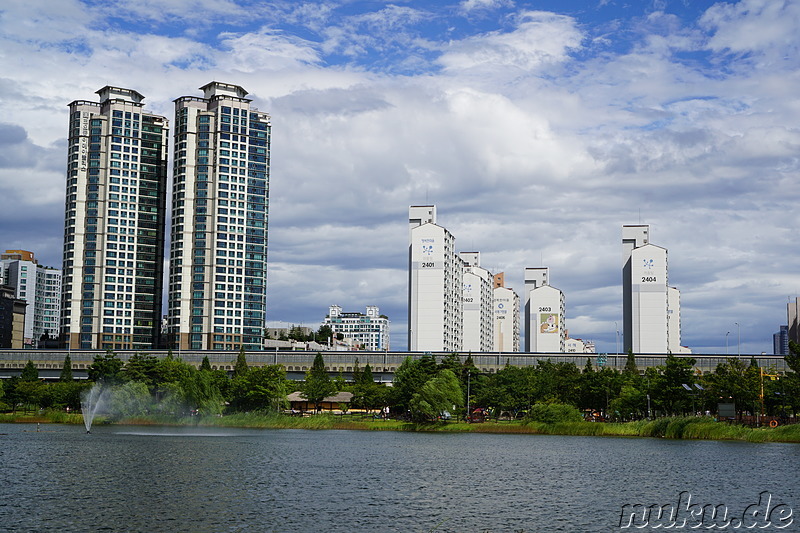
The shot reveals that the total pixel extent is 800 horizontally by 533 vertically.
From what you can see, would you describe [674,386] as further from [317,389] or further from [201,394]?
[201,394]

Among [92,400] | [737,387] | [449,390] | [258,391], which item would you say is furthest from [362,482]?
[92,400]

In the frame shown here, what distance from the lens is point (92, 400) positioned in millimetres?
148000

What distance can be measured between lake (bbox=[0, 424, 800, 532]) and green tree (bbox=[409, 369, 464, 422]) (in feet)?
69.9

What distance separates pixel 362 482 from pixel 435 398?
64.3 m

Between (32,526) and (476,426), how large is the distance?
91.6m

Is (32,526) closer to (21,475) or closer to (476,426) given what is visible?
(21,475)

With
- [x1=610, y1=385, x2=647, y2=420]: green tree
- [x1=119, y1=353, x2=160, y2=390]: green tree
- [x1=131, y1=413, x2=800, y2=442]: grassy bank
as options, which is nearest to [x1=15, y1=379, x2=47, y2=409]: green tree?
[x1=119, y1=353, x2=160, y2=390]: green tree

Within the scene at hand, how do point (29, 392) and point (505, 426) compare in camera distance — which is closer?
point (505, 426)

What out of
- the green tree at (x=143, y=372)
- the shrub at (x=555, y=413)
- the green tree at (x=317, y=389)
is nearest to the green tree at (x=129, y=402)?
the green tree at (x=143, y=372)

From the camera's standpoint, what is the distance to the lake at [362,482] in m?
46.2

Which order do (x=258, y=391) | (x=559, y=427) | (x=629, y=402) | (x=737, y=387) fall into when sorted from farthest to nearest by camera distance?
(x=258, y=391)
(x=629, y=402)
(x=737, y=387)
(x=559, y=427)

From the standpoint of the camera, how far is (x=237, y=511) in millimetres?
48594

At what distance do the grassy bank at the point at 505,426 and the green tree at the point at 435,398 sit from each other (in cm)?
241

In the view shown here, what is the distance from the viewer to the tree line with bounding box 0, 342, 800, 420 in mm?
129500
